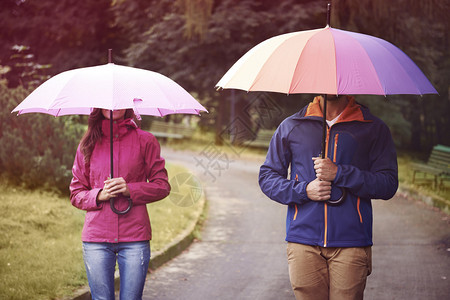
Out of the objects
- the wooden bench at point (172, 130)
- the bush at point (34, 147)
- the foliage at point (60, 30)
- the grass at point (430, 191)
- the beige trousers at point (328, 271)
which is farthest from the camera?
the wooden bench at point (172, 130)

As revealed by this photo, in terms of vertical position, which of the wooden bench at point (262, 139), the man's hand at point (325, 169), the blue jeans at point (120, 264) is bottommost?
the wooden bench at point (262, 139)

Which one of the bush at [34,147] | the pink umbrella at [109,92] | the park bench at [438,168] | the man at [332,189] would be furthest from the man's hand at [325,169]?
the park bench at [438,168]

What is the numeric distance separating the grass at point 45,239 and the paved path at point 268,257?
63 centimetres

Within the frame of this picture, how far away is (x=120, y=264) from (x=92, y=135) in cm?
83

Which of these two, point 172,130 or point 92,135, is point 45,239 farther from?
point 172,130

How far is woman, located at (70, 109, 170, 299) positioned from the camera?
3.88 meters

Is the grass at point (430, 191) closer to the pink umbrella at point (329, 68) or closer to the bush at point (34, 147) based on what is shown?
the bush at point (34, 147)

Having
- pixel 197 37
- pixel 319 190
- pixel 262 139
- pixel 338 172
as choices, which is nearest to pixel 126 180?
pixel 319 190

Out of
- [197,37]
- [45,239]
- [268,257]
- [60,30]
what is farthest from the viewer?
[60,30]

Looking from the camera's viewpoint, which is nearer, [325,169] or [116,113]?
[325,169]

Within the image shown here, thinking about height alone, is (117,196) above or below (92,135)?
below

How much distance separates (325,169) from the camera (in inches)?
144

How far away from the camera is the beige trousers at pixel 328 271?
3633 millimetres

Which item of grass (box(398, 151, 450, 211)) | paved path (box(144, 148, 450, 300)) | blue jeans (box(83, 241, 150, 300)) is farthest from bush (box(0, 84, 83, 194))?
grass (box(398, 151, 450, 211))
